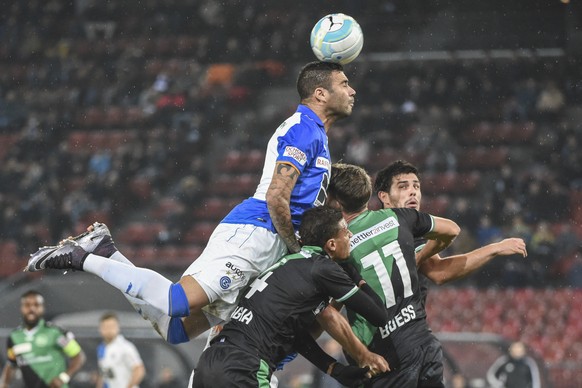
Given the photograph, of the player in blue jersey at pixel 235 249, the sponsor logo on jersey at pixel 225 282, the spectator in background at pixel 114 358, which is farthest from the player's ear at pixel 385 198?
the spectator in background at pixel 114 358

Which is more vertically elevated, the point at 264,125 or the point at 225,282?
the point at 264,125

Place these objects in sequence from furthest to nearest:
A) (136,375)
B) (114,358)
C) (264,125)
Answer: (264,125), (114,358), (136,375)

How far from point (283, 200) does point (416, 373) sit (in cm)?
124

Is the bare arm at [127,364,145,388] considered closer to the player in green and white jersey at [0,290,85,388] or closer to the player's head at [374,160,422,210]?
the player in green and white jersey at [0,290,85,388]

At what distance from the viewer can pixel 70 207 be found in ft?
63.7

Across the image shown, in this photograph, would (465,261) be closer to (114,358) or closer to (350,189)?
(350,189)

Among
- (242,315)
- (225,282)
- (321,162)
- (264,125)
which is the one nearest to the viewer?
(242,315)

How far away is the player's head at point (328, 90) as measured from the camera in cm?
599

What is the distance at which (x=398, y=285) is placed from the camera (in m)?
5.64

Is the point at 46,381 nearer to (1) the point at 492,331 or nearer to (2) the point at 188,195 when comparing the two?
(1) the point at 492,331

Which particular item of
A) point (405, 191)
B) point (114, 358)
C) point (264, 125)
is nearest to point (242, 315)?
point (405, 191)

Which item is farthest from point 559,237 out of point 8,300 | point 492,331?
point 8,300

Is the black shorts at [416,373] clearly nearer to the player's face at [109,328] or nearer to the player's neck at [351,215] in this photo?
the player's neck at [351,215]

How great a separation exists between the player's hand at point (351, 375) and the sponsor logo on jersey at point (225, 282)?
0.78 metres
